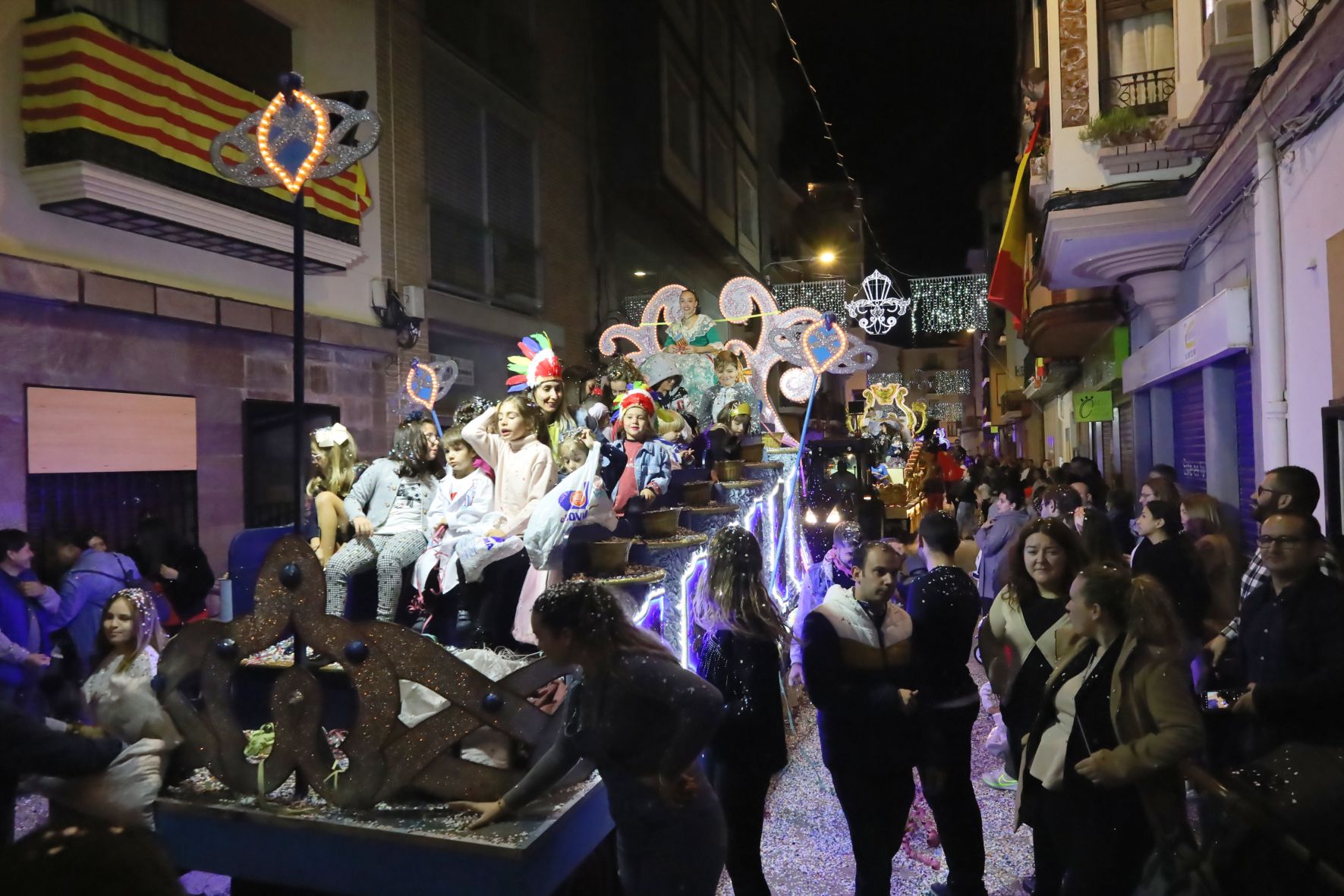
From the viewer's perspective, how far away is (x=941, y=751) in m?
3.67

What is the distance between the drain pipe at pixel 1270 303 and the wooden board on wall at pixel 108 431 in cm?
1004

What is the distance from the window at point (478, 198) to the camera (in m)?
12.7

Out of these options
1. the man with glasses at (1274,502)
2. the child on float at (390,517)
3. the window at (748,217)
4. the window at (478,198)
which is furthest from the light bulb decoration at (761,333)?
the window at (748,217)

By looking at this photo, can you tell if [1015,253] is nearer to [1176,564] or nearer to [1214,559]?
[1214,559]

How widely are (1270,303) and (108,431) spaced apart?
33.5 feet

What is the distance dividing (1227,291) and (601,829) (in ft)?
24.4

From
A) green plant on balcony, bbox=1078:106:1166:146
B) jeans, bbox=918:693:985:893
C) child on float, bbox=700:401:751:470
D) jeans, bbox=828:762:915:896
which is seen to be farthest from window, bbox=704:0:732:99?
jeans, bbox=828:762:915:896

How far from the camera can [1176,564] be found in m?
5.26

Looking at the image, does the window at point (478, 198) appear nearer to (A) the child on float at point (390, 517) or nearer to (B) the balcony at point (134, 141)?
(B) the balcony at point (134, 141)

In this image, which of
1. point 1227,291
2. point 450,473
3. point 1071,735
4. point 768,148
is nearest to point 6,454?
point 450,473

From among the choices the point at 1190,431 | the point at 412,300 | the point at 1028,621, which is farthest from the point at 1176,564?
the point at 412,300

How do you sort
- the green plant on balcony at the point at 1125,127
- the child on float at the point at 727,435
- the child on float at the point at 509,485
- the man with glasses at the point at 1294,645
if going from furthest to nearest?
the green plant on balcony at the point at 1125,127
the child on float at the point at 727,435
the child on float at the point at 509,485
the man with glasses at the point at 1294,645

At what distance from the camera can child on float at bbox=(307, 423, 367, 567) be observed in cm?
563

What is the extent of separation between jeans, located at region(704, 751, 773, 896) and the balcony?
21.5 ft
